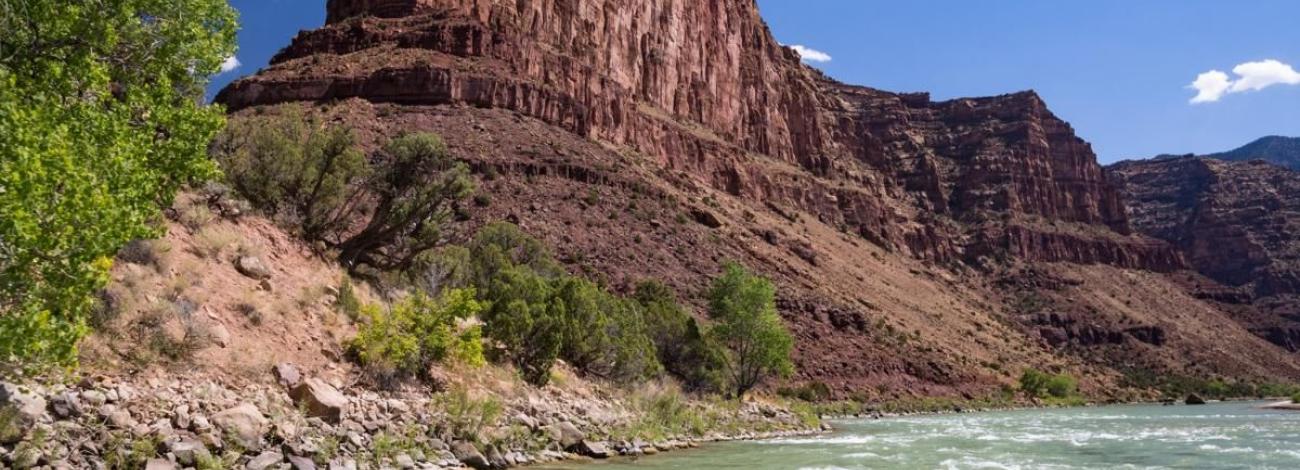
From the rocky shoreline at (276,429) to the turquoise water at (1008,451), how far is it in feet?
5.82

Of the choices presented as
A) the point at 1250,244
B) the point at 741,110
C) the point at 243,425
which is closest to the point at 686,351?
the point at 243,425

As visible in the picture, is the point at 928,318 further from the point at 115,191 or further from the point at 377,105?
the point at 115,191

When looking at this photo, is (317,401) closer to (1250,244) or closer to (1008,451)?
(1008,451)

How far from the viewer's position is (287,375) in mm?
15172

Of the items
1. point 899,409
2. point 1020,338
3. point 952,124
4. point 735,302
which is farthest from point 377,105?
point 952,124

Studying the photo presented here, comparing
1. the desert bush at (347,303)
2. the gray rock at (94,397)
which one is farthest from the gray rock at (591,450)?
the gray rock at (94,397)

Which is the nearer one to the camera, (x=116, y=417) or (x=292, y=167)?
(x=116, y=417)

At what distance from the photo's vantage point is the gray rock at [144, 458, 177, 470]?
10.9 meters

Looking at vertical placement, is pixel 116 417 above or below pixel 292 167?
below

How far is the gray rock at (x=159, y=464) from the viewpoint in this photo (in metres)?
10.9

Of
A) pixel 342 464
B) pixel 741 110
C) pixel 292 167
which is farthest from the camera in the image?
pixel 741 110

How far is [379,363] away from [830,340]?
5262 centimetres

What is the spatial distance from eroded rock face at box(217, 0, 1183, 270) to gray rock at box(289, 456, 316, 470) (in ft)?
191

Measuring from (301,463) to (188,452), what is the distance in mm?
1683
